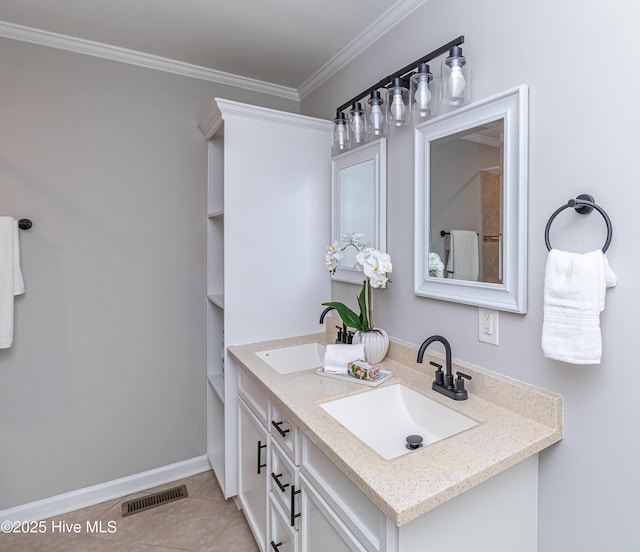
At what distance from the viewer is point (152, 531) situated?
1879 mm

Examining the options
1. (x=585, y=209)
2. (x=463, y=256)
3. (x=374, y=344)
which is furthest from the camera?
(x=374, y=344)

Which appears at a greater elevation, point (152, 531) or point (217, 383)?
point (217, 383)

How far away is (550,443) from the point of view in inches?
41.7

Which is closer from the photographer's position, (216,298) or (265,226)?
(265,226)

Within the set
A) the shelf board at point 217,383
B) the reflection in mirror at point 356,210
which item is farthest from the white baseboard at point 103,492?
the reflection in mirror at point 356,210

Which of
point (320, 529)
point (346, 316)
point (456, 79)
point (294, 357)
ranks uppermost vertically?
point (456, 79)

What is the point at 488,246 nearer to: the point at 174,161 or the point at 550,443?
the point at 550,443

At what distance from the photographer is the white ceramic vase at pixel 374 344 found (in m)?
1.63

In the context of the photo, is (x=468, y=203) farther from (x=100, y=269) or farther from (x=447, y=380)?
(x=100, y=269)

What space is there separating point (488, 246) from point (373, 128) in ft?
2.51

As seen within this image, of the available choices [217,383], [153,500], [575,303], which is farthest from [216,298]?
Result: [575,303]

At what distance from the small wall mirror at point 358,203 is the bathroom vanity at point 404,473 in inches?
22.4

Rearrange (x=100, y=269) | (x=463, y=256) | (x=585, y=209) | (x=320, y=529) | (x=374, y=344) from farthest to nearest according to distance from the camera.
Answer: (x=100, y=269) → (x=374, y=344) → (x=463, y=256) → (x=320, y=529) → (x=585, y=209)

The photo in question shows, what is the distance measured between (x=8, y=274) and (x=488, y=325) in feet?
6.93
